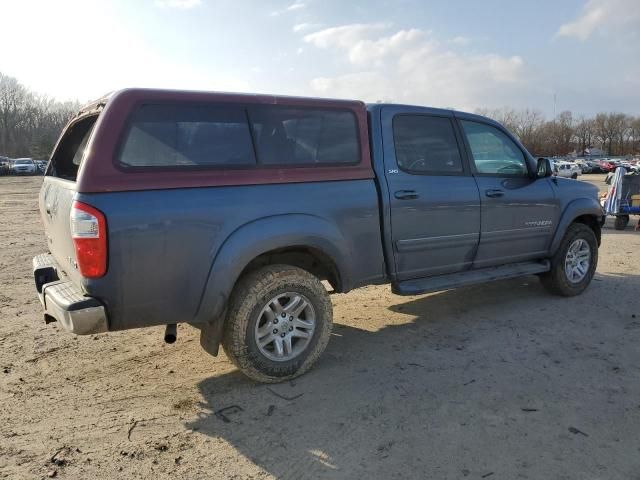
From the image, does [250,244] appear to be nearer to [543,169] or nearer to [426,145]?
[426,145]

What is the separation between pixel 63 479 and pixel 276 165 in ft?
7.63

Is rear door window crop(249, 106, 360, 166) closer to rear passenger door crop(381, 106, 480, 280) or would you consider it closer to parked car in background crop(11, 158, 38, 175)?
rear passenger door crop(381, 106, 480, 280)

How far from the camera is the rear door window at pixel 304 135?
3.67 metres

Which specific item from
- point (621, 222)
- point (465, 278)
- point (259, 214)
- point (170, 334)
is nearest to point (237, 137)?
point (259, 214)

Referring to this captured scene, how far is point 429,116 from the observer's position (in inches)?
188

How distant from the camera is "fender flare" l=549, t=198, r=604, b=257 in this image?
565 cm

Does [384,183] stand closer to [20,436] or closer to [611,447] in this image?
[611,447]

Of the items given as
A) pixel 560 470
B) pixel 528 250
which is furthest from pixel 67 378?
pixel 528 250

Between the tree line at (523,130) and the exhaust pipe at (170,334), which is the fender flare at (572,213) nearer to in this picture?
the exhaust pipe at (170,334)

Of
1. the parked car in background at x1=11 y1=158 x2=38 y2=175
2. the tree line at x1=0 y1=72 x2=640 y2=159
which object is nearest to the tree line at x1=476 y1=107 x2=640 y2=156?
the tree line at x1=0 y1=72 x2=640 y2=159

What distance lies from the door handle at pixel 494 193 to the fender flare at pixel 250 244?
6.42 feet

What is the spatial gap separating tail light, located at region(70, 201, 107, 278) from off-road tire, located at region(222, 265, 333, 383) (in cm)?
97

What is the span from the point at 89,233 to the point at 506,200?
3.91 metres

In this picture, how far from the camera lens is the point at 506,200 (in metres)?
5.10
